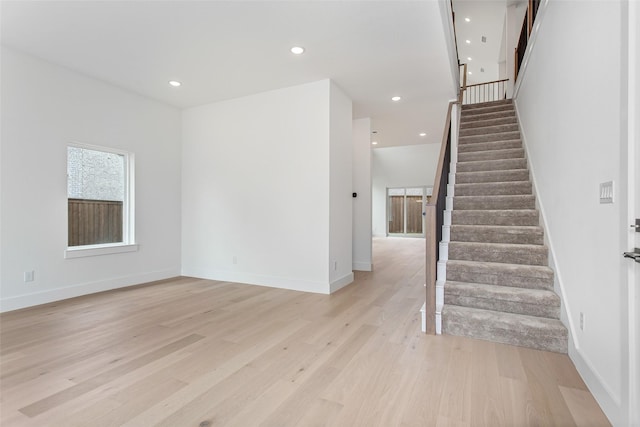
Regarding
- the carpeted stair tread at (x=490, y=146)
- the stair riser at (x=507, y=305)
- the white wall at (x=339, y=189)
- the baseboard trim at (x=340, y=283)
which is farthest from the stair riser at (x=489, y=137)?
the stair riser at (x=507, y=305)

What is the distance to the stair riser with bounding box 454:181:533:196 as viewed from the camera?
3.89 m

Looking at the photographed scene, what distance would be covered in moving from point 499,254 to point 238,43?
3433 millimetres

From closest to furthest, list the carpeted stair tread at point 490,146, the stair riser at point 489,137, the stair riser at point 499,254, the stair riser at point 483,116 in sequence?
1. the stair riser at point 499,254
2. the carpeted stair tread at point 490,146
3. the stair riser at point 489,137
4. the stair riser at point 483,116

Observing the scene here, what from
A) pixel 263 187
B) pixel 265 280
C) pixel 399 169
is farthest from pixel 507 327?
pixel 399 169

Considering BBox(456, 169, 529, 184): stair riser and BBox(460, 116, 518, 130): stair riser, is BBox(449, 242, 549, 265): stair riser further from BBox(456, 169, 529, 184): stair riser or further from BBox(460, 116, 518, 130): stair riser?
BBox(460, 116, 518, 130): stair riser

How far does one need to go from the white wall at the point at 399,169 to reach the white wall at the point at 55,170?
9.39 metres

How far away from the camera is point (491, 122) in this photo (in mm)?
5551

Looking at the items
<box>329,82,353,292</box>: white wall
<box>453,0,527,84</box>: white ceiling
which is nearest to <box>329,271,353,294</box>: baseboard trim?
<box>329,82,353,292</box>: white wall

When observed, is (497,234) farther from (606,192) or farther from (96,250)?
(96,250)

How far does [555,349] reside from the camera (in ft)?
7.89

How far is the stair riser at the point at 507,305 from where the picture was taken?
102 inches

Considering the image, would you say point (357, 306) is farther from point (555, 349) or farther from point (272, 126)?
point (272, 126)

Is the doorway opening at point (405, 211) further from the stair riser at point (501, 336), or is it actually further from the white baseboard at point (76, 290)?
the stair riser at point (501, 336)

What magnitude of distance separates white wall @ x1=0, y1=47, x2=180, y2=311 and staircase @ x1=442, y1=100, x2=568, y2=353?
171 inches
